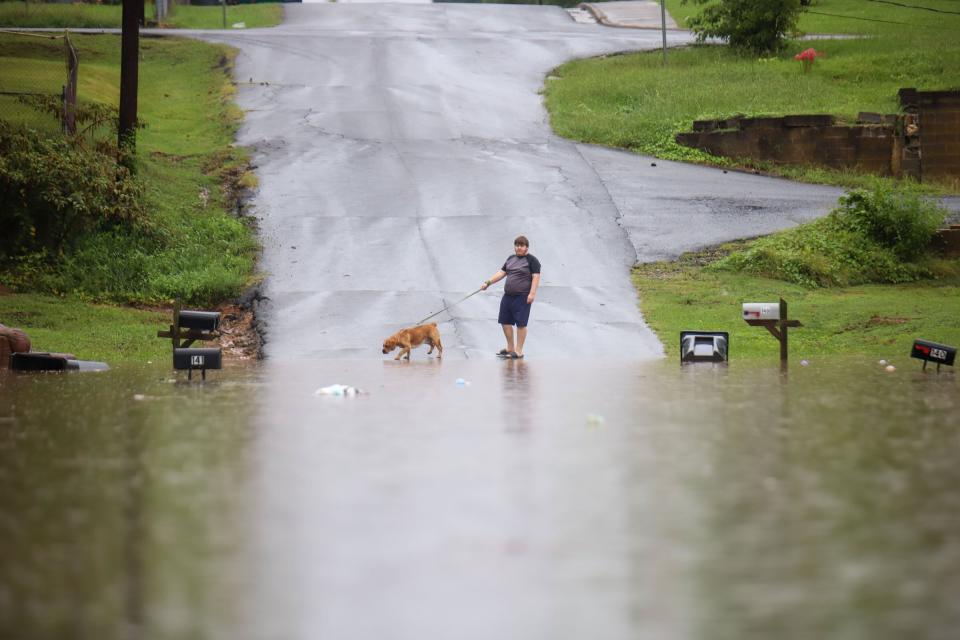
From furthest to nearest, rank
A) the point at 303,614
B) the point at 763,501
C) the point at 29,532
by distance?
the point at 763,501 < the point at 29,532 < the point at 303,614

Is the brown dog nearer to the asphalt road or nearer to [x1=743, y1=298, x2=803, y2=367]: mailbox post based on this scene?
the asphalt road

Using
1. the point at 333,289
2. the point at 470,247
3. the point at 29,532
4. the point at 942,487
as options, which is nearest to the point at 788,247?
the point at 470,247

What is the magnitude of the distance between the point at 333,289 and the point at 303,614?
19.3 m

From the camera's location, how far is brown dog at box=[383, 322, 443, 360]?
66.8ft

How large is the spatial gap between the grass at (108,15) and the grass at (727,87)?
1719 cm

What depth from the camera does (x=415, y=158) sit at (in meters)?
32.8

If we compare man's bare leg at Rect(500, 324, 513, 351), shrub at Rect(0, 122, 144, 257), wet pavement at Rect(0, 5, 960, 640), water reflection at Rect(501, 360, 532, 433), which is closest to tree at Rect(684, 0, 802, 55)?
wet pavement at Rect(0, 5, 960, 640)

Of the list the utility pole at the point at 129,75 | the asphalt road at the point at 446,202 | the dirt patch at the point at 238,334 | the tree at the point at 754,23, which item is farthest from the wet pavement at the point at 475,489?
the tree at the point at 754,23

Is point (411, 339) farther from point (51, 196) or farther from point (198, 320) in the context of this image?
point (51, 196)

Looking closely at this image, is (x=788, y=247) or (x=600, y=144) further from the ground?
(x=600, y=144)

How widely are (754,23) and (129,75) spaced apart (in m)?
23.9

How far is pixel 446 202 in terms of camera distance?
29.6 m

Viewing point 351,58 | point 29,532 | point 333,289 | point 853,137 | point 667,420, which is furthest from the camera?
point 351,58

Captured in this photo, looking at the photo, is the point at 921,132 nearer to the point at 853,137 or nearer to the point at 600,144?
the point at 853,137
